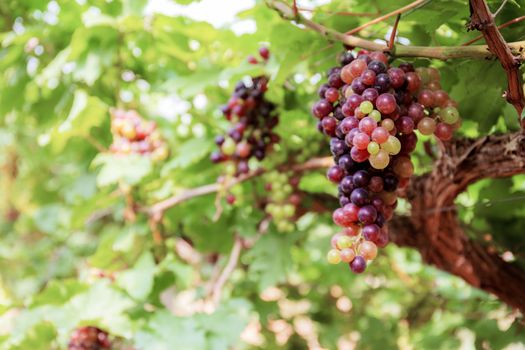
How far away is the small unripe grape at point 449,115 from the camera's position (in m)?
0.87

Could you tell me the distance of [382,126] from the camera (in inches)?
31.6

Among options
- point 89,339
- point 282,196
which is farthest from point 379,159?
point 89,339

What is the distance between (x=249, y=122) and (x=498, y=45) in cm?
73

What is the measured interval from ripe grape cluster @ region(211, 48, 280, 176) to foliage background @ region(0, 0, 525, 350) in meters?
0.05

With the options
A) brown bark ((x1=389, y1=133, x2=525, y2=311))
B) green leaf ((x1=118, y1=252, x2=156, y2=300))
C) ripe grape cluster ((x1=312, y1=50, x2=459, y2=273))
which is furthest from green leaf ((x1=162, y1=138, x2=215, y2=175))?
ripe grape cluster ((x1=312, y1=50, x2=459, y2=273))

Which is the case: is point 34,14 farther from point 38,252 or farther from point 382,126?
point 382,126

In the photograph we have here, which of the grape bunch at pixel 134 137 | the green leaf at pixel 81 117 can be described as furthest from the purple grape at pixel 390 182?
the green leaf at pixel 81 117

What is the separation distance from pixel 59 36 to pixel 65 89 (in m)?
0.19

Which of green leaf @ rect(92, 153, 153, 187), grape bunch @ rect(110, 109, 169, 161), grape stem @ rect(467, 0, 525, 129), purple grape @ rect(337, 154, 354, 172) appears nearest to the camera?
grape stem @ rect(467, 0, 525, 129)

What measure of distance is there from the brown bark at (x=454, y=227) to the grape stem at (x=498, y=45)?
197 mm

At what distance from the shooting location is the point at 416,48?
0.87 metres

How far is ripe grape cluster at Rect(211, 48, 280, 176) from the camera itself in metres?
1.37

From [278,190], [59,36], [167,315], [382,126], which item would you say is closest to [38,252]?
[59,36]

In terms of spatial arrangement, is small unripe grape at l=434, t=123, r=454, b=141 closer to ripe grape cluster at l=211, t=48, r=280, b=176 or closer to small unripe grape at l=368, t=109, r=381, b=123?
small unripe grape at l=368, t=109, r=381, b=123
